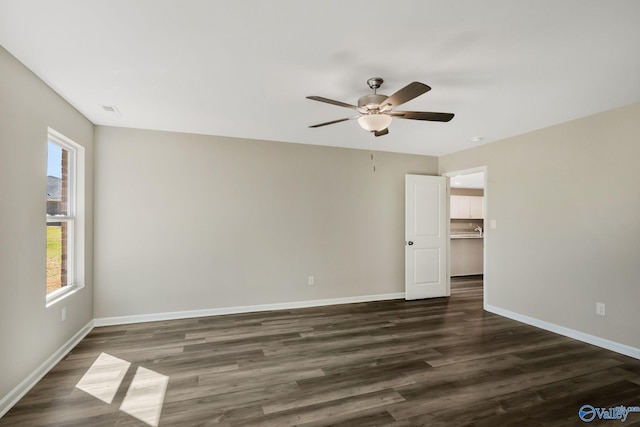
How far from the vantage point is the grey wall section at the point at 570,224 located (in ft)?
10.2

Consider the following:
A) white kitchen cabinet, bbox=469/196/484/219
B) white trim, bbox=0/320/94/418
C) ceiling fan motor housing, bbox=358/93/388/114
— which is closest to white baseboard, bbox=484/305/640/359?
ceiling fan motor housing, bbox=358/93/388/114

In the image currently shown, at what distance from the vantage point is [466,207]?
7.83 meters

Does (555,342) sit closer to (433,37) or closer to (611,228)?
(611,228)

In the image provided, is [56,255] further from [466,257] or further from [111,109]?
[466,257]

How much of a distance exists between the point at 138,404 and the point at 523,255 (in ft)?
14.7

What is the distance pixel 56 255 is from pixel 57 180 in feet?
2.45

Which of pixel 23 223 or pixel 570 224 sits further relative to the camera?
pixel 570 224

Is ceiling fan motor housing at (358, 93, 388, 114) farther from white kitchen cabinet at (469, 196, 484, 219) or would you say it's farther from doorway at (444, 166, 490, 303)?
white kitchen cabinet at (469, 196, 484, 219)

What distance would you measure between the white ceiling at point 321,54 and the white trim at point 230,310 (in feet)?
8.08

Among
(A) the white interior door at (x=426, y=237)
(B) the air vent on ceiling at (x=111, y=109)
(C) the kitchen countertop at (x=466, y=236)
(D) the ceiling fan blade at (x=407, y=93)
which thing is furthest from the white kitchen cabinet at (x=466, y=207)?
(B) the air vent on ceiling at (x=111, y=109)

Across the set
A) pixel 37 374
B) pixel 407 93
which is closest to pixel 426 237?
pixel 407 93

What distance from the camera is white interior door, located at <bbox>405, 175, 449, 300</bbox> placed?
523cm

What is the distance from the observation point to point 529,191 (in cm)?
406

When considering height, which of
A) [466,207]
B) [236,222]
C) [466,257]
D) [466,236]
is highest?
[466,207]
